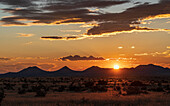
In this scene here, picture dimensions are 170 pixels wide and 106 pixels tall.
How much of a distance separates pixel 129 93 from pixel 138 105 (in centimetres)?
1195

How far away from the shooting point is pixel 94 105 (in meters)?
24.7

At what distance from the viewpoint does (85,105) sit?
24000mm

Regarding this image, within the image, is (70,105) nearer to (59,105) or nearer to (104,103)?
(59,105)

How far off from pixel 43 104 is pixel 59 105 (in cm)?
172

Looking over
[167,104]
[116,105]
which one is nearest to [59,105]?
[116,105]

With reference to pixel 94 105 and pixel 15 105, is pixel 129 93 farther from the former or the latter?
pixel 15 105

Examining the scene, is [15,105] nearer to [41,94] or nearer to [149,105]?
[41,94]

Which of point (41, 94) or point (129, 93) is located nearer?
point (41, 94)

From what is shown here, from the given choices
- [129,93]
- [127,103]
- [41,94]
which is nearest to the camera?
[127,103]

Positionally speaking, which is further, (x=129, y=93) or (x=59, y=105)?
(x=129, y=93)

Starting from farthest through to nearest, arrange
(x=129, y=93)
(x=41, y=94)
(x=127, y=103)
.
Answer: (x=129, y=93) < (x=41, y=94) < (x=127, y=103)

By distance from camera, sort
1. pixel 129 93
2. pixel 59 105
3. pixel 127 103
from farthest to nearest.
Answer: pixel 129 93, pixel 127 103, pixel 59 105

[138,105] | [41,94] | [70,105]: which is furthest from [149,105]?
[41,94]

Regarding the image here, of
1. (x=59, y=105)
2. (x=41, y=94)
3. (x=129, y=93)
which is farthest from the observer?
(x=129, y=93)
